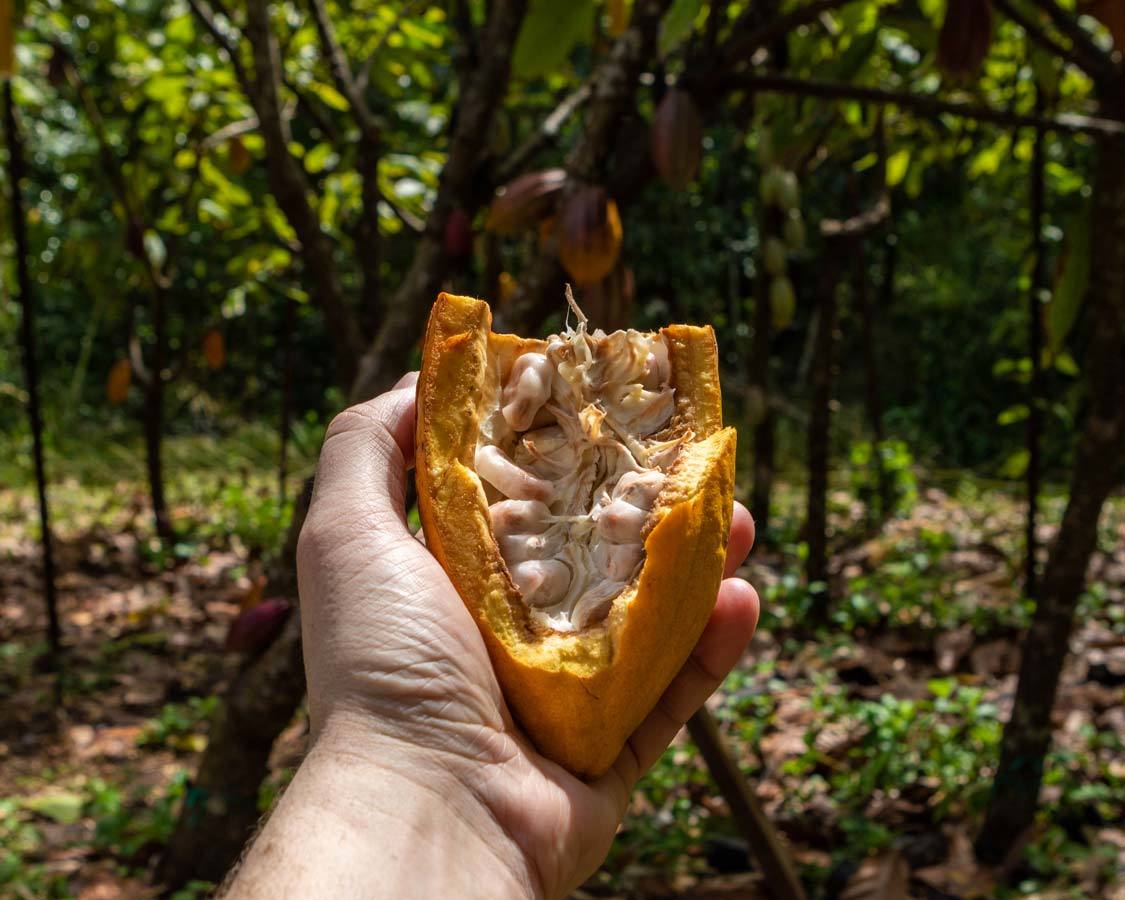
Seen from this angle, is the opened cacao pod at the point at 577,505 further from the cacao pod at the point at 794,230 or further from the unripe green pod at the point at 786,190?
the cacao pod at the point at 794,230

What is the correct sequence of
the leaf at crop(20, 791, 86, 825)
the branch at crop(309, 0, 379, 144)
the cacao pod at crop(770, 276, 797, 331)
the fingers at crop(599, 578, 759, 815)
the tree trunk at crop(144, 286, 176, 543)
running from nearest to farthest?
the fingers at crop(599, 578, 759, 815) < the branch at crop(309, 0, 379, 144) < the leaf at crop(20, 791, 86, 825) < the cacao pod at crop(770, 276, 797, 331) < the tree trunk at crop(144, 286, 176, 543)

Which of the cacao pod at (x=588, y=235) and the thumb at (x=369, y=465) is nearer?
the thumb at (x=369, y=465)

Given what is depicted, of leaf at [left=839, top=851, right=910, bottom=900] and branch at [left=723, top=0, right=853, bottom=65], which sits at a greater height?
branch at [left=723, top=0, right=853, bottom=65]

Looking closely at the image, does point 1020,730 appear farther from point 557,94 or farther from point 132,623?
point 557,94

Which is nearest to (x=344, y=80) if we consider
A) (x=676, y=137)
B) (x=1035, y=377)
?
(x=676, y=137)

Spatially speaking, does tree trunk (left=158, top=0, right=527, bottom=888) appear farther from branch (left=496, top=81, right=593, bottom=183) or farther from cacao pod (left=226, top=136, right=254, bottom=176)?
cacao pod (left=226, top=136, right=254, bottom=176)

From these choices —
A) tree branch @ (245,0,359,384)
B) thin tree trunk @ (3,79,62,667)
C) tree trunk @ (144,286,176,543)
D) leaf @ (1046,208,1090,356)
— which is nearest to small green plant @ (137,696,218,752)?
thin tree trunk @ (3,79,62,667)

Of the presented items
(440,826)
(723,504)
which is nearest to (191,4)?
(723,504)

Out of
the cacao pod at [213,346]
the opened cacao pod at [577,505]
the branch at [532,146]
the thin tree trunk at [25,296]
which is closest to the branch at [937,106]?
the branch at [532,146]

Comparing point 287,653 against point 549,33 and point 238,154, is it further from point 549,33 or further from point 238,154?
point 238,154
